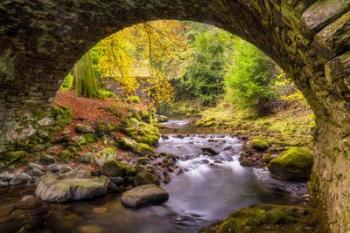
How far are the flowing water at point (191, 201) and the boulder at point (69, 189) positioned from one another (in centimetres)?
19

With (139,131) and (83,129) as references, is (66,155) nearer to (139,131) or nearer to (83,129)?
(83,129)

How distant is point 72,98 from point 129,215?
6.51 m

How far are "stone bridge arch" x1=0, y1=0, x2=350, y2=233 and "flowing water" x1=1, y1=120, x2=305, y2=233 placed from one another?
2.15 meters

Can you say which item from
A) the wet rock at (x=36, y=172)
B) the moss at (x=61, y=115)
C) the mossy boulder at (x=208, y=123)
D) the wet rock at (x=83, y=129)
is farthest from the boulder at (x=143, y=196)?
the mossy boulder at (x=208, y=123)

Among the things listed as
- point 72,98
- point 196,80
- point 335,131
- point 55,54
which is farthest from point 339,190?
point 196,80

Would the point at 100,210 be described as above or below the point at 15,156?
below

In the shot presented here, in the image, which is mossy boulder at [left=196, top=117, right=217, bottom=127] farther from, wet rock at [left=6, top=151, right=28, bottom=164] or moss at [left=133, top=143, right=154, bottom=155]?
wet rock at [left=6, top=151, right=28, bottom=164]

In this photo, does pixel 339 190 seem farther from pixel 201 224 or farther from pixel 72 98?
pixel 72 98

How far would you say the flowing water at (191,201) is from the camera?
5.12 meters

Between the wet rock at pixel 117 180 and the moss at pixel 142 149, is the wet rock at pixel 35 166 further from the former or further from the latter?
the moss at pixel 142 149

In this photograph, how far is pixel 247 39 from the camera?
4668 mm

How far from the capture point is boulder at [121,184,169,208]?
572cm

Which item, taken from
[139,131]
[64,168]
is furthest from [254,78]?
[64,168]

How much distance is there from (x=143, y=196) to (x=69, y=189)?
4.94 feet
